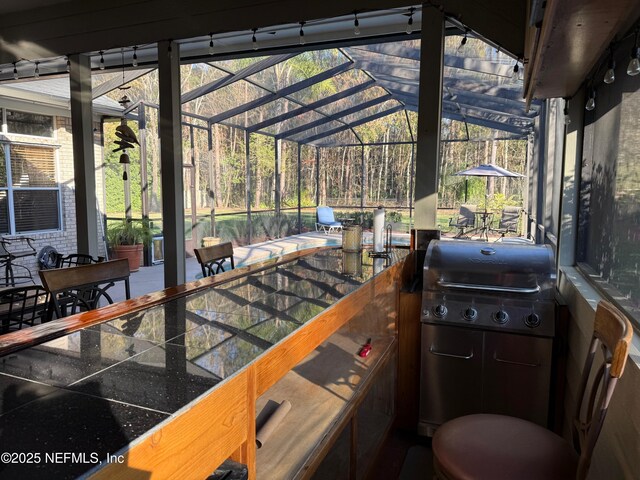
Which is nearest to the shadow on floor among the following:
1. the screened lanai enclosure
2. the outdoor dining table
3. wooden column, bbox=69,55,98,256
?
the screened lanai enclosure

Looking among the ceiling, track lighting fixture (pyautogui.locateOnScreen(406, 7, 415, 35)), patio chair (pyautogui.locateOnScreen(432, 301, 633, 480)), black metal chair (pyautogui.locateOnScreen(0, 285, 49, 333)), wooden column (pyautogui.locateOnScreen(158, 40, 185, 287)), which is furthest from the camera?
wooden column (pyautogui.locateOnScreen(158, 40, 185, 287))

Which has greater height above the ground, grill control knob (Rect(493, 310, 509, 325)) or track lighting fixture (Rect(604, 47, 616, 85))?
track lighting fixture (Rect(604, 47, 616, 85))

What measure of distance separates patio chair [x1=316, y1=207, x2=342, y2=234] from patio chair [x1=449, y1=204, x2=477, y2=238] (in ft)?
9.52

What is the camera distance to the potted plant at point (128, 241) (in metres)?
7.44

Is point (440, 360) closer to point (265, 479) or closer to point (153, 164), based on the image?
point (265, 479)

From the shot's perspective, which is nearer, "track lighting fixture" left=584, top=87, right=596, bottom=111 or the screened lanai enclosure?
"track lighting fixture" left=584, top=87, right=596, bottom=111

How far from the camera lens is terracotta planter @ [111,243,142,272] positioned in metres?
7.42

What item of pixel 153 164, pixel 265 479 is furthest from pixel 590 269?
pixel 153 164

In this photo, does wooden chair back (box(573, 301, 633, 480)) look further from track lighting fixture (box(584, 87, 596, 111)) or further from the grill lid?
track lighting fixture (box(584, 87, 596, 111))

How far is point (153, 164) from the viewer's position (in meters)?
8.47

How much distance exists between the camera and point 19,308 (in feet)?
10.2

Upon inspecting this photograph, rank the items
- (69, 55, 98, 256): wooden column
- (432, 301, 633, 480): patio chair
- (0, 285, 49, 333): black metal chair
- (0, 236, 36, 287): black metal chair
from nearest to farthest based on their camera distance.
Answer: (432, 301, 633, 480): patio chair
(0, 285, 49, 333): black metal chair
(69, 55, 98, 256): wooden column
(0, 236, 36, 287): black metal chair

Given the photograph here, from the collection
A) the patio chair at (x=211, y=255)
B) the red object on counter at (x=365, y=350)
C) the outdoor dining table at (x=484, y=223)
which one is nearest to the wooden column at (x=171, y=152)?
the patio chair at (x=211, y=255)

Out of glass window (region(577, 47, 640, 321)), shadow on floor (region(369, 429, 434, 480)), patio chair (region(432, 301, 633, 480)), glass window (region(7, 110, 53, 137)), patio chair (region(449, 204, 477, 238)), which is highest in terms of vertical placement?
glass window (region(7, 110, 53, 137))
